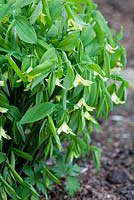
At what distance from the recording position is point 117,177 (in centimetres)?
229

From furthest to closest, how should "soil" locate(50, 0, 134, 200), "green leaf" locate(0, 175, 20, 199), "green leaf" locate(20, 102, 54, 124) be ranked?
"soil" locate(50, 0, 134, 200) < "green leaf" locate(0, 175, 20, 199) < "green leaf" locate(20, 102, 54, 124)

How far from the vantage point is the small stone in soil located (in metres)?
2.27

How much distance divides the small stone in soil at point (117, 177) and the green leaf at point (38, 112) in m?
0.80

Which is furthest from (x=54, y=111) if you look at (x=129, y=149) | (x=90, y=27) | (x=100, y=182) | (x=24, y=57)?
(x=129, y=149)

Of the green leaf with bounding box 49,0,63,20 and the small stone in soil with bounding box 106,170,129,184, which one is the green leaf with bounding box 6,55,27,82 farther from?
the small stone in soil with bounding box 106,170,129,184

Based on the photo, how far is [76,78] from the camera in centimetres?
156

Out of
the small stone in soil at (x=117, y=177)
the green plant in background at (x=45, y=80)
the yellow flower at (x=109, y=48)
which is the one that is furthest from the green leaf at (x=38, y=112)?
the small stone in soil at (x=117, y=177)

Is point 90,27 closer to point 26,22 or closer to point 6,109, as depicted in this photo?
point 26,22

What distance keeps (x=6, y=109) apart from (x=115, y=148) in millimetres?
A: 1114

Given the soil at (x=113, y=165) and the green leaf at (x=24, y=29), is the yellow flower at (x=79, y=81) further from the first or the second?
the soil at (x=113, y=165)

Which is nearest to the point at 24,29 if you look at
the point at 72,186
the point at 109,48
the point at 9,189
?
the point at 109,48

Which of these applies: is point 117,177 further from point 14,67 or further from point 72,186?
point 14,67

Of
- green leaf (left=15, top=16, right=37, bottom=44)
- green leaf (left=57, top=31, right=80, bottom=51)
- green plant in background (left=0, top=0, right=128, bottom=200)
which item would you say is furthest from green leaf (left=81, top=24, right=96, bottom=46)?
green leaf (left=15, top=16, right=37, bottom=44)

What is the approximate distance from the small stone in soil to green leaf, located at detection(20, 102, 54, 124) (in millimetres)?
799
